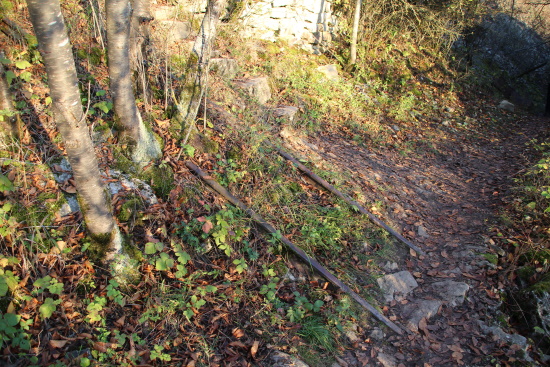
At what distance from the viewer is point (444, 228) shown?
5.61 metres

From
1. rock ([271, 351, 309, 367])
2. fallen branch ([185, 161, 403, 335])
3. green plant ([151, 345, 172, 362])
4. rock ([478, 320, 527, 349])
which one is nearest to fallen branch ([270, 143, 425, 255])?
rock ([478, 320, 527, 349])

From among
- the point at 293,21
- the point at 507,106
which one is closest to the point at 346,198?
the point at 293,21

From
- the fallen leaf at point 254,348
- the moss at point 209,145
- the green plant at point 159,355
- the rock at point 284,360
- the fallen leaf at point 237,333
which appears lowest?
the rock at point 284,360

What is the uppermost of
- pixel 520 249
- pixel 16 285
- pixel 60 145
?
pixel 60 145

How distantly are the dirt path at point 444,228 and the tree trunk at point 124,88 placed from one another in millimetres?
3189

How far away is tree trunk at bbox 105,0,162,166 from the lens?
3.46 m

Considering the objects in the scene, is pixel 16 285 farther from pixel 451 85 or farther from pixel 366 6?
pixel 451 85

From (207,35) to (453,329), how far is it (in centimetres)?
482

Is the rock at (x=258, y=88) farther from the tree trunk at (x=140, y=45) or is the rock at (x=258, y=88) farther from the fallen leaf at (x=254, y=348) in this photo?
the fallen leaf at (x=254, y=348)

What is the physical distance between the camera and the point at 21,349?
2.49 metres

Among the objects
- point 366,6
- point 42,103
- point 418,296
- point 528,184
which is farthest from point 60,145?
point 366,6

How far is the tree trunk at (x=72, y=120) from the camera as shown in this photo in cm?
233

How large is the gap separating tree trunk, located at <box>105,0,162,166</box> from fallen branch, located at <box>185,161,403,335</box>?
56 centimetres

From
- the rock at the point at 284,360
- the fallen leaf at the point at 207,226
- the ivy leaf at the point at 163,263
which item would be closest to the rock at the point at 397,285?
the rock at the point at 284,360
